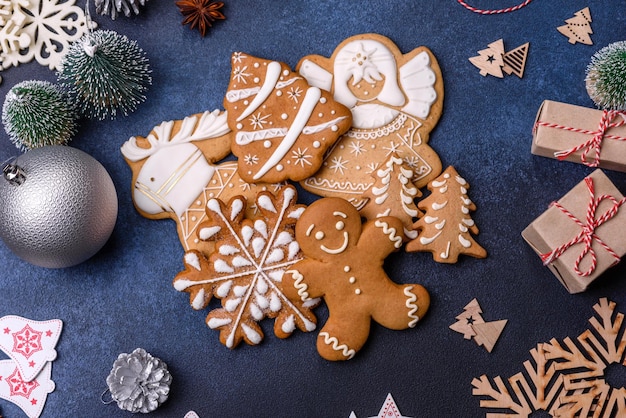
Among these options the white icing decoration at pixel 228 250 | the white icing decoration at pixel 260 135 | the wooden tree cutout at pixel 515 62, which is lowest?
the white icing decoration at pixel 228 250

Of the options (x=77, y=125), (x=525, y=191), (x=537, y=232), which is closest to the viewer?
(x=537, y=232)

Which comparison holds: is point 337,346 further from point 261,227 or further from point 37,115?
point 37,115

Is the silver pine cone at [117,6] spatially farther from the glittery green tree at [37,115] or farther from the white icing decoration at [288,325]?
the white icing decoration at [288,325]

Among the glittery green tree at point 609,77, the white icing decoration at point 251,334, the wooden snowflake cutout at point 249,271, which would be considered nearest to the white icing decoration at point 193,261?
the wooden snowflake cutout at point 249,271

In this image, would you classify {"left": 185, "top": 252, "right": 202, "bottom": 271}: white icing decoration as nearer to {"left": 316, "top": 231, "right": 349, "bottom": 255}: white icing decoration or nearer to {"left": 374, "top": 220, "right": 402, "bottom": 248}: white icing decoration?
{"left": 316, "top": 231, "right": 349, "bottom": 255}: white icing decoration

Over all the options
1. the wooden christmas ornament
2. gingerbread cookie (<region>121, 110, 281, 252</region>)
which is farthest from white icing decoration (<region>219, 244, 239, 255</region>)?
the wooden christmas ornament

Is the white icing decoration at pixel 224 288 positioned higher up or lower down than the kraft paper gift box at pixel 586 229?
lower down

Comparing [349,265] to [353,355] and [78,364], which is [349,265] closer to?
[353,355]

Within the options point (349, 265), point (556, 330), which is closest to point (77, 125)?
point (349, 265)
